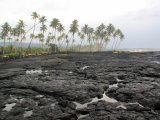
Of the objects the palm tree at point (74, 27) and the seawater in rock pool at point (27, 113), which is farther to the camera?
the palm tree at point (74, 27)

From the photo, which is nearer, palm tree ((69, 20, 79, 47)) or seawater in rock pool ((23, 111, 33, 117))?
seawater in rock pool ((23, 111, 33, 117))

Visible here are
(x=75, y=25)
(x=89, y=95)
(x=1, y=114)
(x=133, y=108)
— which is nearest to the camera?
(x=1, y=114)

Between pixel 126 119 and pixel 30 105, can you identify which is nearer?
pixel 126 119

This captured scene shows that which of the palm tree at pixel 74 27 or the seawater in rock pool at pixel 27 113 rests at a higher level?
the palm tree at pixel 74 27

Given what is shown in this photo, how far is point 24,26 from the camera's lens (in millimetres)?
57406

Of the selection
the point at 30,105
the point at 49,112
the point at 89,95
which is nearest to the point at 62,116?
the point at 49,112

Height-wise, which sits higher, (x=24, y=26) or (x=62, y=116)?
Result: (x=24, y=26)

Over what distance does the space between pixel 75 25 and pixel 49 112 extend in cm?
7371

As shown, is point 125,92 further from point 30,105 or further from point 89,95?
point 30,105

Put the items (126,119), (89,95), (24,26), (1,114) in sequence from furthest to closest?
1. (24,26)
2. (89,95)
3. (1,114)
4. (126,119)

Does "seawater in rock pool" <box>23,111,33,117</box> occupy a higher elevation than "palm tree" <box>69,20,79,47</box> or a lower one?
lower

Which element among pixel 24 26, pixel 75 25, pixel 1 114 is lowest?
pixel 1 114

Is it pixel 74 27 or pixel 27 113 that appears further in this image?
pixel 74 27

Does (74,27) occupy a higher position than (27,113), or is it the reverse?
(74,27)
